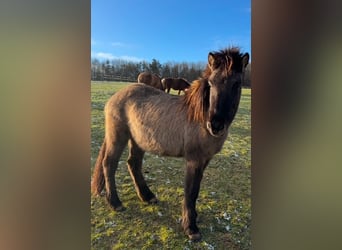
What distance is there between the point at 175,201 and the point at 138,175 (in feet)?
0.68

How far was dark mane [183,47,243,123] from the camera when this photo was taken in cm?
158

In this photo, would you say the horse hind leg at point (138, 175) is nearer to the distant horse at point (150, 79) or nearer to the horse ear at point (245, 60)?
the distant horse at point (150, 79)

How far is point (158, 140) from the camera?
1.62 metres

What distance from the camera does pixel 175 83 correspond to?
5.33ft

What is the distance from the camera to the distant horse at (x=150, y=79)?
1.60 meters

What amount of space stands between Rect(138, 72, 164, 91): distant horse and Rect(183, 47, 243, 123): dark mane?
0.14m

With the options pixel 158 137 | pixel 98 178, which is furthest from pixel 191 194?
pixel 98 178

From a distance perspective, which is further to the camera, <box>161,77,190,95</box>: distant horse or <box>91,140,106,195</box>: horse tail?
<box>161,77,190,95</box>: distant horse

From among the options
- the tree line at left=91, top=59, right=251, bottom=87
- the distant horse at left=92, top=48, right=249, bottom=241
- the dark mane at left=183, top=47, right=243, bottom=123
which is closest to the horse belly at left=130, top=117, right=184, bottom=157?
the distant horse at left=92, top=48, right=249, bottom=241

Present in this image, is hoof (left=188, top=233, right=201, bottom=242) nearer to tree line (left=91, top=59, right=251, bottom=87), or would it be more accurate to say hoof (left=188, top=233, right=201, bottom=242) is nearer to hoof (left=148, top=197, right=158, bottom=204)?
hoof (left=148, top=197, right=158, bottom=204)

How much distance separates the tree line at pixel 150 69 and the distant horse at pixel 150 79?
15 millimetres

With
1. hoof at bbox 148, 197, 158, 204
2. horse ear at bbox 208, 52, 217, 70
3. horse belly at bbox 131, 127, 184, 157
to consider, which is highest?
horse ear at bbox 208, 52, 217, 70
